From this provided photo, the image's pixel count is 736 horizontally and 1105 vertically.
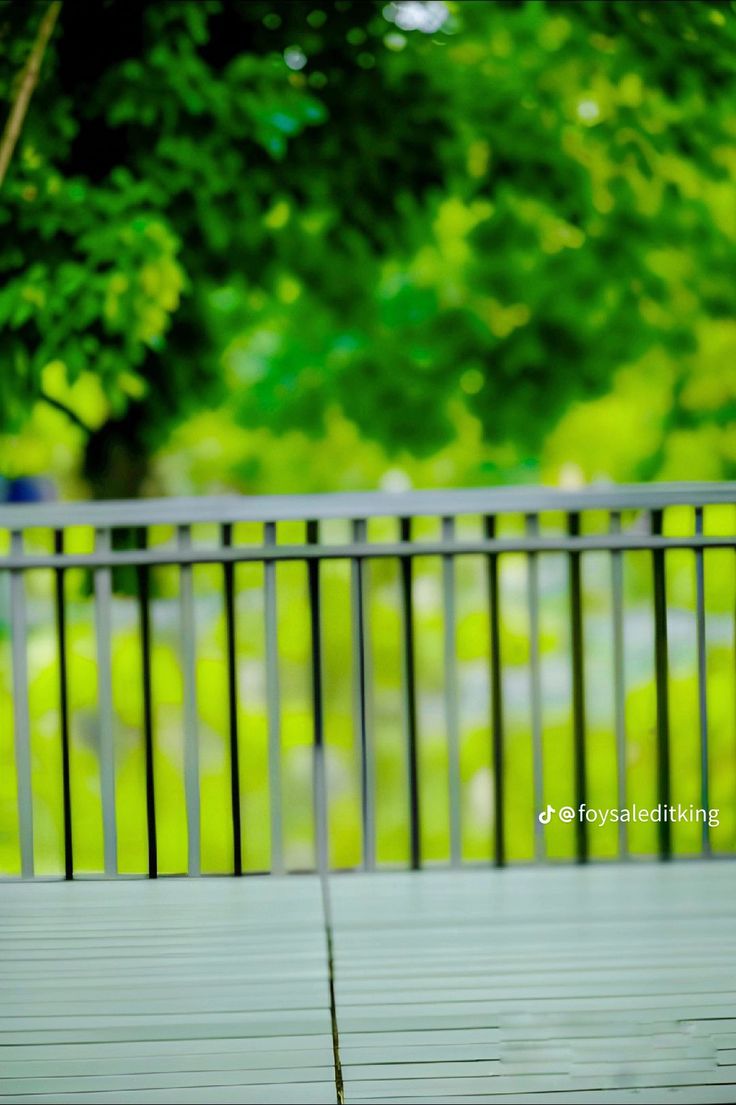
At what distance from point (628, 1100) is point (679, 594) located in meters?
6.22

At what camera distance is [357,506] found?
341 cm

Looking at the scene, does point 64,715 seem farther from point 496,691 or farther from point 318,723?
point 496,691

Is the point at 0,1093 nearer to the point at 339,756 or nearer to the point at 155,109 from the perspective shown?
the point at 155,109

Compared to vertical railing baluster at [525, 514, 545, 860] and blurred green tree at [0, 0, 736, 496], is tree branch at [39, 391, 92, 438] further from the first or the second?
vertical railing baluster at [525, 514, 545, 860]

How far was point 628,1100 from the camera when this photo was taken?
2205 millimetres

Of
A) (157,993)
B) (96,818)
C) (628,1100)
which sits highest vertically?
(628,1100)

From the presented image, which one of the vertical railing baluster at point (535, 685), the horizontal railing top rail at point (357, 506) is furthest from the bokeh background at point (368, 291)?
the vertical railing baluster at point (535, 685)

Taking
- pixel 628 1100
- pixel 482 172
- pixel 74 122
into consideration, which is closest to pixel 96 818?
pixel 74 122

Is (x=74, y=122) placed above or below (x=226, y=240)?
above

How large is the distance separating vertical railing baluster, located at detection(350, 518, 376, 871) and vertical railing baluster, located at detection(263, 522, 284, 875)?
0.26 metres

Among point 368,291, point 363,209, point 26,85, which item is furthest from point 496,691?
point 368,291

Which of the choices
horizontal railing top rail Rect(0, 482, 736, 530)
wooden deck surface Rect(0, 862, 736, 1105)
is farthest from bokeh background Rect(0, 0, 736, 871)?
wooden deck surface Rect(0, 862, 736, 1105)

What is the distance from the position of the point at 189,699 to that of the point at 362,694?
0.55 m

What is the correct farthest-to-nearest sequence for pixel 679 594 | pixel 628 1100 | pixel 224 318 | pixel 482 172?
pixel 679 594 < pixel 224 318 < pixel 482 172 < pixel 628 1100
